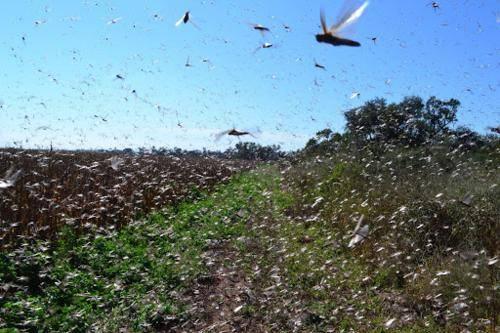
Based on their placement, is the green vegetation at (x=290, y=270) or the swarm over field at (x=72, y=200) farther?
the swarm over field at (x=72, y=200)

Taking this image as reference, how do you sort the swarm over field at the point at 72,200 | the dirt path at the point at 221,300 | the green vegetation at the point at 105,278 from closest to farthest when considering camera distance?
the green vegetation at the point at 105,278 → the dirt path at the point at 221,300 → the swarm over field at the point at 72,200

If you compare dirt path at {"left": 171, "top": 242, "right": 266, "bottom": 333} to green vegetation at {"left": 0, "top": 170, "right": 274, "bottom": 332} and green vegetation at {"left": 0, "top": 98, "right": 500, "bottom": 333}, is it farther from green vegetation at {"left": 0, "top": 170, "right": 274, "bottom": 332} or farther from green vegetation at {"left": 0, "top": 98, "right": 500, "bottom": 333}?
green vegetation at {"left": 0, "top": 170, "right": 274, "bottom": 332}

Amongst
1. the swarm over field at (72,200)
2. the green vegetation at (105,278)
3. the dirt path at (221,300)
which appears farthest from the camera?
the swarm over field at (72,200)

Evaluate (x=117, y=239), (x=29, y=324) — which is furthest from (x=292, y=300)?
(x=117, y=239)

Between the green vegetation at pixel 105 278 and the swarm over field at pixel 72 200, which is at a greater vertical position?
the swarm over field at pixel 72 200

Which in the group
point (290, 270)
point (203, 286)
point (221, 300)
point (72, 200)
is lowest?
point (221, 300)

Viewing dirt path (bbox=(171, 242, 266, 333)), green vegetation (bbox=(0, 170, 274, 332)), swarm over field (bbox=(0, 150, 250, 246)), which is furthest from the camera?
swarm over field (bbox=(0, 150, 250, 246))

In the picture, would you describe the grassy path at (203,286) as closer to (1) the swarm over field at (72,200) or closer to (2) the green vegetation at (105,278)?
(2) the green vegetation at (105,278)

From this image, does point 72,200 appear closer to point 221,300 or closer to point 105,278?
point 105,278

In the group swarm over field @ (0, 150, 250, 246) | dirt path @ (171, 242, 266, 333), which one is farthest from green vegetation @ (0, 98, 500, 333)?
swarm over field @ (0, 150, 250, 246)

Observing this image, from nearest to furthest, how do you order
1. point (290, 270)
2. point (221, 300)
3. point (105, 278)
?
point (221, 300)
point (105, 278)
point (290, 270)

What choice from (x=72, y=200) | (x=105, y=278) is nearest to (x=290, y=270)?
(x=105, y=278)

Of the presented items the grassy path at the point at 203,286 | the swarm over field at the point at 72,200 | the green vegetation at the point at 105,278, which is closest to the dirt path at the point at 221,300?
the grassy path at the point at 203,286

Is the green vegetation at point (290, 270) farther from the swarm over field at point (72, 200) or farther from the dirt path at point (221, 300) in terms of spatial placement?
the swarm over field at point (72, 200)
